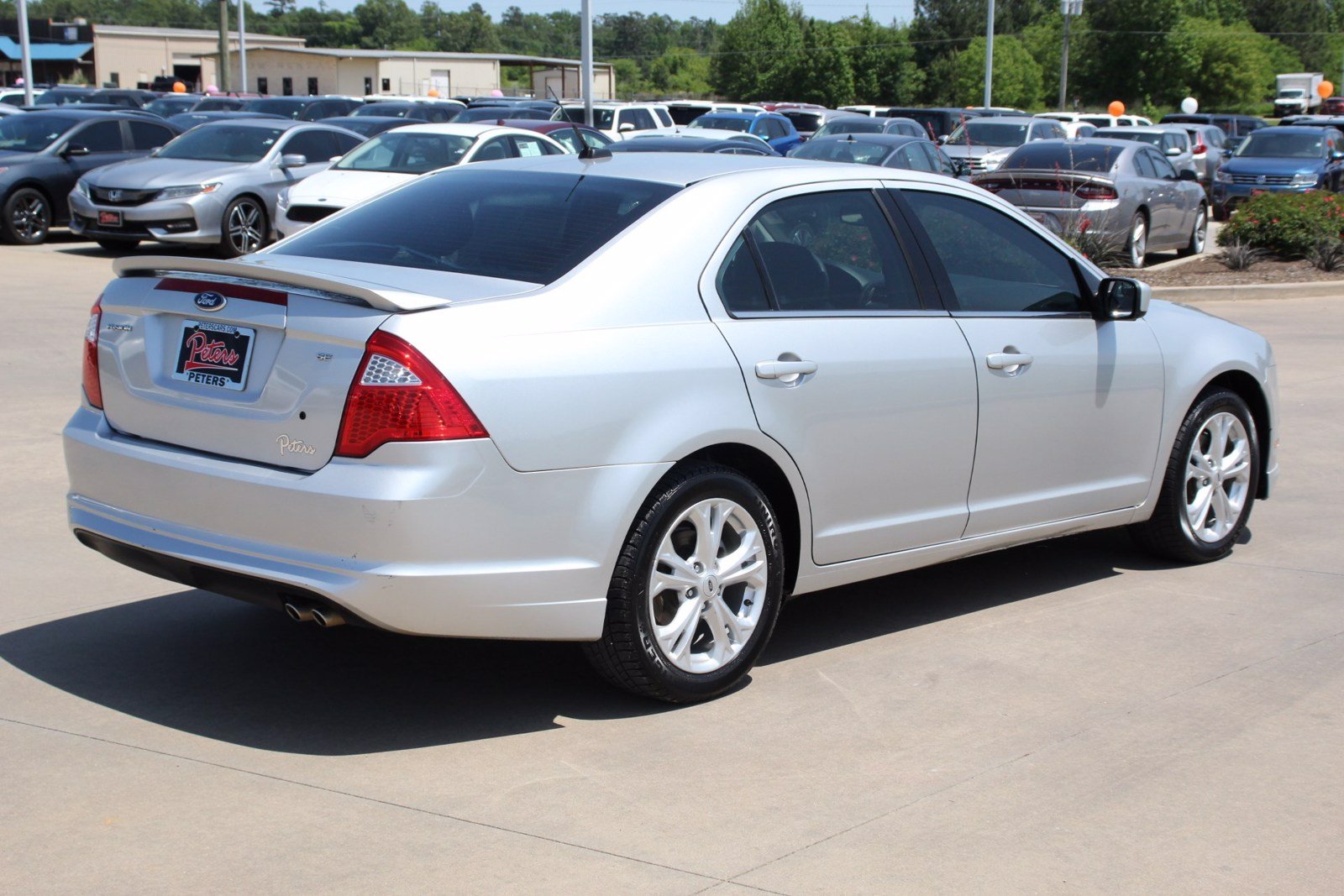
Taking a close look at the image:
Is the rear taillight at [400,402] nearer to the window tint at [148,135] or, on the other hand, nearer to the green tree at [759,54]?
the window tint at [148,135]

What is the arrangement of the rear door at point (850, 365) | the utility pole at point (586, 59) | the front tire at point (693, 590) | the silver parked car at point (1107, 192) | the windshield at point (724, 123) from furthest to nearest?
the windshield at point (724, 123) < the utility pole at point (586, 59) < the silver parked car at point (1107, 192) < the rear door at point (850, 365) < the front tire at point (693, 590)

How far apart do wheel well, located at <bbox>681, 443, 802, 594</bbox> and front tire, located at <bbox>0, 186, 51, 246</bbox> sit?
55.7ft

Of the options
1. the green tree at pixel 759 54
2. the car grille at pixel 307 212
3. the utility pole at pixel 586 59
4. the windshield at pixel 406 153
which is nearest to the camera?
the car grille at pixel 307 212

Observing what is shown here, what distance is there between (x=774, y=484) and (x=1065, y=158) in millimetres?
15291

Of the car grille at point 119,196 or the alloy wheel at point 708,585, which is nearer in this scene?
the alloy wheel at point 708,585

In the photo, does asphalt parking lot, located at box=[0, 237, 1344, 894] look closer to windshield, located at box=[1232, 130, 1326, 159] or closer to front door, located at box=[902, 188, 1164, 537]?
front door, located at box=[902, 188, 1164, 537]

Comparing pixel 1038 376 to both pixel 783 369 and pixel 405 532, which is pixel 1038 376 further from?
pixel 405 532

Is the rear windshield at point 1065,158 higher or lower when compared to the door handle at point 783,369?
higher

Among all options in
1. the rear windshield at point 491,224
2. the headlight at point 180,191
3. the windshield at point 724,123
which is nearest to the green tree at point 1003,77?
the windshield at point 724,123

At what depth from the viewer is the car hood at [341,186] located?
16.6 m

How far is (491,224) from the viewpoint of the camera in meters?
5.19

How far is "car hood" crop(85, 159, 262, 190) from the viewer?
1781cm

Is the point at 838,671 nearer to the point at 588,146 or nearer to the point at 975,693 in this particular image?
the point at 975,693

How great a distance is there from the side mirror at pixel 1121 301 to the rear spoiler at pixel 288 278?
2.91 meters
